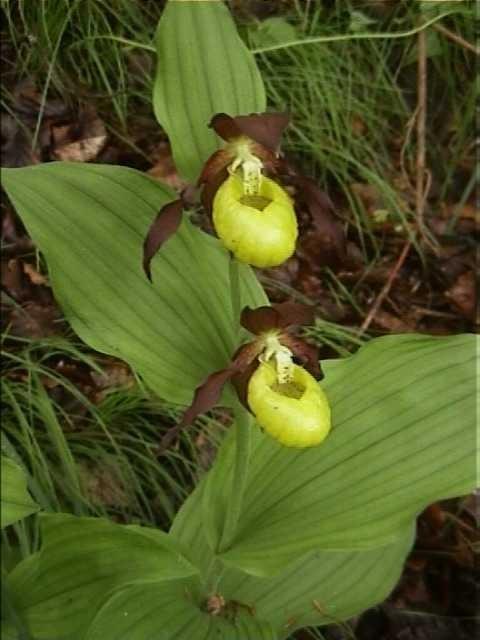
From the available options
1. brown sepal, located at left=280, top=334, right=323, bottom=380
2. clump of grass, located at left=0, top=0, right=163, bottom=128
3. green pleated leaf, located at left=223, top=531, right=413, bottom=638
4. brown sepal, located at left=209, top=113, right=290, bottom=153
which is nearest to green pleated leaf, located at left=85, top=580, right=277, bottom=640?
green pleated leaf, located at left=223, top=531, right=413, bottom=638

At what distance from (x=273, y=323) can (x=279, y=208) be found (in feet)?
0.50

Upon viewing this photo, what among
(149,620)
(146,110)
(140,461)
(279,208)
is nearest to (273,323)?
(279,208)

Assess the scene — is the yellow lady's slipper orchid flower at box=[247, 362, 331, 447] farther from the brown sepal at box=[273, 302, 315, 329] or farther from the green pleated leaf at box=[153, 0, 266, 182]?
the green pleated leaf at box=[153, 0, 266, 182]

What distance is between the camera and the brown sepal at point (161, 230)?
37.6 inches

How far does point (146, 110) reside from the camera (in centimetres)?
194

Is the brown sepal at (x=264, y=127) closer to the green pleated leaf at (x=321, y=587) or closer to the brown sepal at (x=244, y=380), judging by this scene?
the brown sepal at (x=244, y=380)

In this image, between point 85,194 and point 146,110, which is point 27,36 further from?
point 85,194

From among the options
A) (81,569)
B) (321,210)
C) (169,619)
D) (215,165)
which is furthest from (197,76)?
(169,619)

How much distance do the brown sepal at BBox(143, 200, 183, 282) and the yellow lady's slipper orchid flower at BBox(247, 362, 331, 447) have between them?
0.20 m

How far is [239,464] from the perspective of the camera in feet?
3.70

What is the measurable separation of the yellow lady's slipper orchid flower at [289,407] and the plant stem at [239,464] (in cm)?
10

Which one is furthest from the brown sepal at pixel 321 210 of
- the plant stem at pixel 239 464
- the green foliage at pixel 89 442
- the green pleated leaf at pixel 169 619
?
the green foliage at pixel 89 442

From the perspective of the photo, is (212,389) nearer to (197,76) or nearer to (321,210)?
(321,210)

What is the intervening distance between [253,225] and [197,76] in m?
0.25
